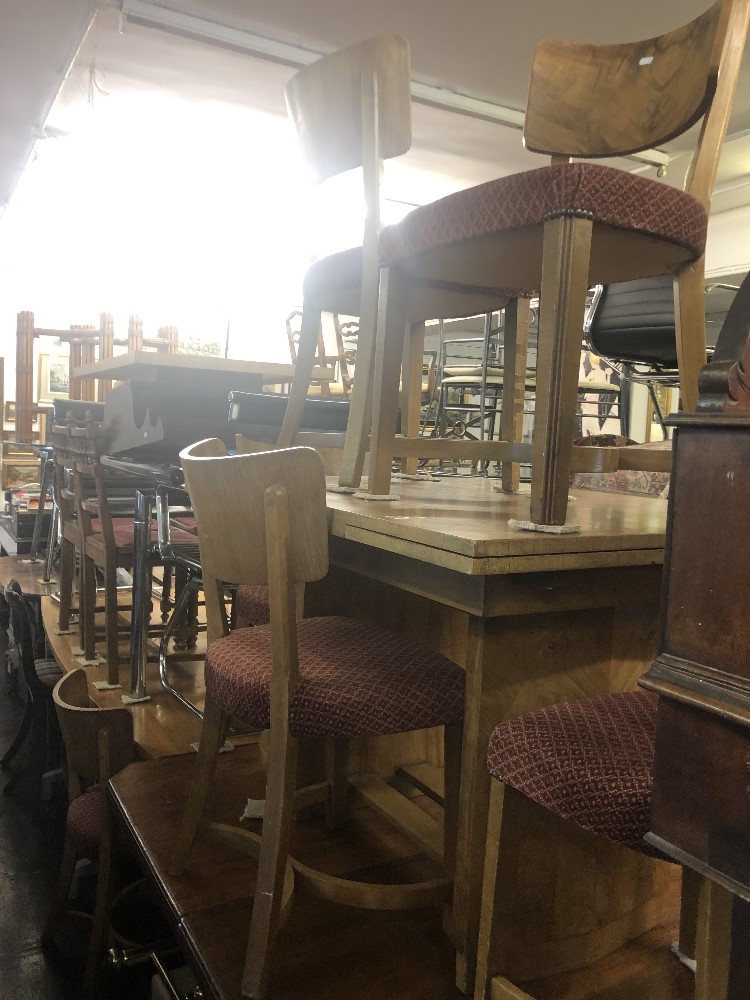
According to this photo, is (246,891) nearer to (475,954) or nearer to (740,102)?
(475,954)

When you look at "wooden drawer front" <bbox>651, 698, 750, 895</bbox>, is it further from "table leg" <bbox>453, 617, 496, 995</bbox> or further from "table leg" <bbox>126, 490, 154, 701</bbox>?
"table leg" <bbox>126, 490, 154, 701</bbox>

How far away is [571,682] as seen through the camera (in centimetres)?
121

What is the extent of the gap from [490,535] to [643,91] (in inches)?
39.2

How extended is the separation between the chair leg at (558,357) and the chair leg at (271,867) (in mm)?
513

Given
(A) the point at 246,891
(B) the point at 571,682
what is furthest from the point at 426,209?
(A) the point at 246,891

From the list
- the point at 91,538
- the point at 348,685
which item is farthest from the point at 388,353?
the point at 91,538

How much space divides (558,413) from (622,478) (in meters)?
1.45

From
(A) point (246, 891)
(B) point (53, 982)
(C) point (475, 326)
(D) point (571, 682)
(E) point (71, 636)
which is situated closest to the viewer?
(D) point (571, 682)

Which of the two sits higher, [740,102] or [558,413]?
[740,102]

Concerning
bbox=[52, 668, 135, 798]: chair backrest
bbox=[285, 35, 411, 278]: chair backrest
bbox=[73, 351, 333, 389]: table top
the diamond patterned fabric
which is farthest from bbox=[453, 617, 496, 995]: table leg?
bbox=[73, 351, 333, 389]: table top

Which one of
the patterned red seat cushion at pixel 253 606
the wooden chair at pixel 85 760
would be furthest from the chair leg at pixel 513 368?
the wooden chair at pixel 85 760

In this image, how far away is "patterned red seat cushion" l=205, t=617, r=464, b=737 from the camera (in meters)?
1.13

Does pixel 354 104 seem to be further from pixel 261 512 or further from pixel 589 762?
pixel 589 762

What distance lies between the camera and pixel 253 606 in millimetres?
2014
